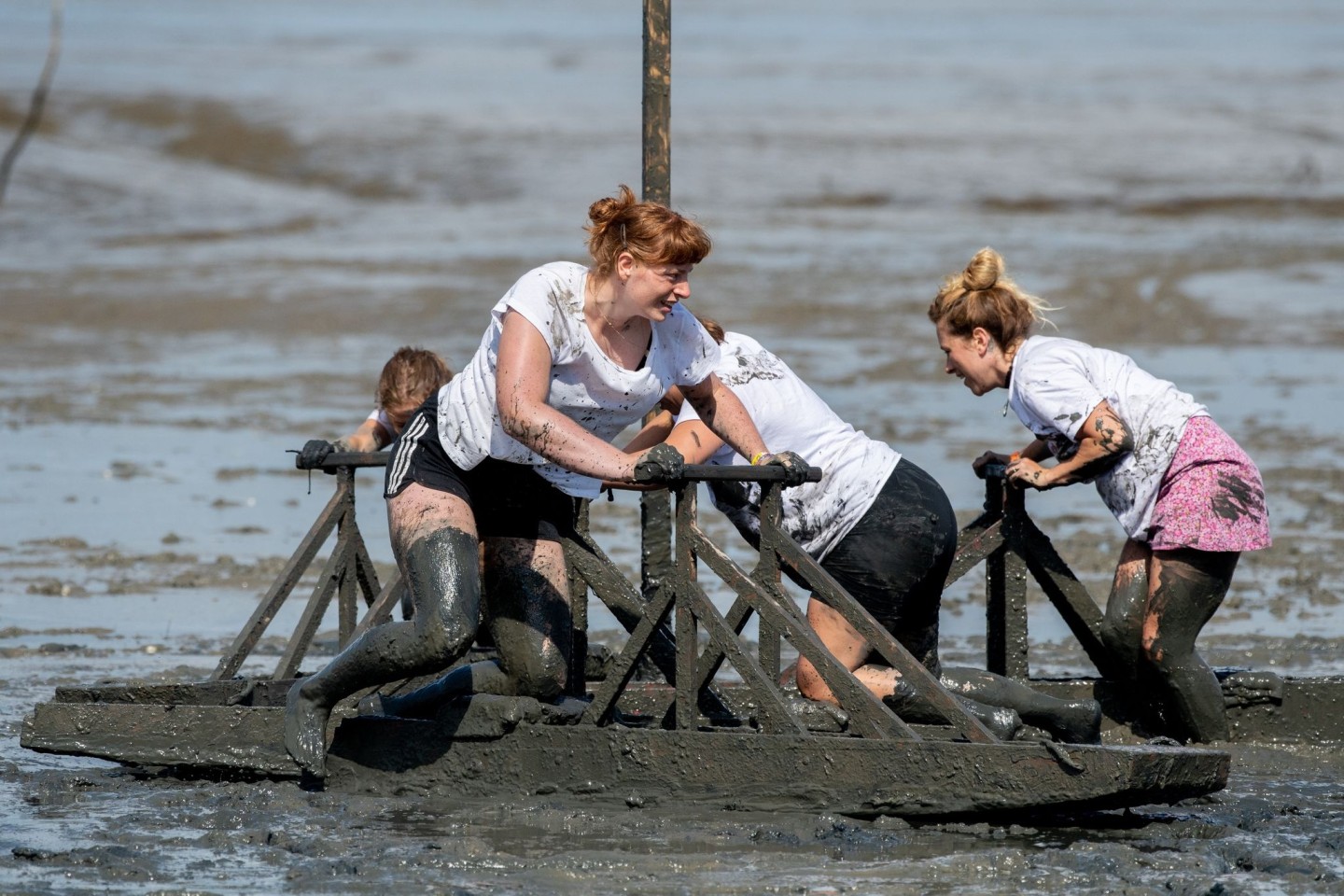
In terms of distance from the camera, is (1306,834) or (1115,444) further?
(1115,444)

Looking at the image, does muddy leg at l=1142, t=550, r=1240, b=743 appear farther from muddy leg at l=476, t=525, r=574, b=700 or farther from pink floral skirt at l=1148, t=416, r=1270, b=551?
muddy leg at l=476, t=525, r=574, b=700

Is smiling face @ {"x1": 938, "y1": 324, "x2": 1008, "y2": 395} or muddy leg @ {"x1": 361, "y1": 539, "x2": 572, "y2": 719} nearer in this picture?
muddy leg @ {"x1": 361, "y1": 539, "x2": 572, "y2": 719}

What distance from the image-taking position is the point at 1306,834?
541 centimetres

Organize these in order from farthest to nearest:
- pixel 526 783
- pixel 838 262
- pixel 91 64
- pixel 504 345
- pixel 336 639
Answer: pixel 91 64
pixel 838 262
pixel 336 639
pixel 526 783
pixel 504 345

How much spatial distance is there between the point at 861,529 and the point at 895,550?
122mm

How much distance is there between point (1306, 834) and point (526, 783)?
216 cm

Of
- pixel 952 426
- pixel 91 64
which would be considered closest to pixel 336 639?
pixel 952 426

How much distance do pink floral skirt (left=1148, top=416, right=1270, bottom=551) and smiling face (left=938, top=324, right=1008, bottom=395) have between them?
604 millimetres

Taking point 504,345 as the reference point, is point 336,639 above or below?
below

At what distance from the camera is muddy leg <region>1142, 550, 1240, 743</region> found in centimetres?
617

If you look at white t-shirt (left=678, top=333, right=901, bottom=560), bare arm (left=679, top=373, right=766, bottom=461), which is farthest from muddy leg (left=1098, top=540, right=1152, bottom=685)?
bare arm (left=679, top=373, right=766, bottom=461)

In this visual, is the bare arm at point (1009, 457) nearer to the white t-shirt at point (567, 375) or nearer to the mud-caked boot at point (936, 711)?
the mud-caked boot at point (936, 711)

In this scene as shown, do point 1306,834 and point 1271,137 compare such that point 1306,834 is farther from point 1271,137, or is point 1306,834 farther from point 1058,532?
point 1271,137

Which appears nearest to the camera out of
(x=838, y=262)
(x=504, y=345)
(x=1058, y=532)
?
(x=504, y=345)
